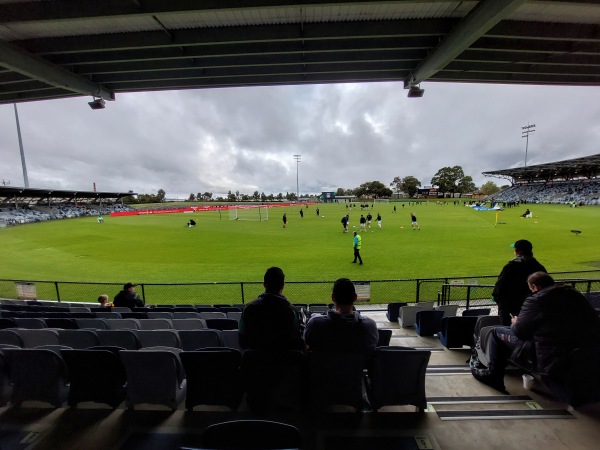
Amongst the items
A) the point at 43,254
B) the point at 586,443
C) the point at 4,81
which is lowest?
the point at 43,254

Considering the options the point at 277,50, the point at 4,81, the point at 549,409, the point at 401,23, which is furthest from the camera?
the point at 4,81

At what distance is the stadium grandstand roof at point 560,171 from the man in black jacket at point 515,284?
76.1m

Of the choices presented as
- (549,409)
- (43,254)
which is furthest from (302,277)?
(43,254)

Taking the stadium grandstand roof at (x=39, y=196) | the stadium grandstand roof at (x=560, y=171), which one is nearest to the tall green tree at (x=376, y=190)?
the stadium grandstand roof at (x=560, y=171)

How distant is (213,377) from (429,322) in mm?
4870

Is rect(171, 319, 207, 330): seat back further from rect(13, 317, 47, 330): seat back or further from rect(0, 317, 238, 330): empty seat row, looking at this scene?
rect(13, 317, 47, 330): seat back

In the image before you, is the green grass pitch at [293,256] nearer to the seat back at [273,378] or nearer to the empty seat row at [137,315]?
the empty seat row at [137,315]

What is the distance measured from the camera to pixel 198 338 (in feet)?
13.5

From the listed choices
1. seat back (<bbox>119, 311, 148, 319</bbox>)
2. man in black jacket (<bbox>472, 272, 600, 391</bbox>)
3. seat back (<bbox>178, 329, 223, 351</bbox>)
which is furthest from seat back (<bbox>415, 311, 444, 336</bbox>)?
seat back (<bbox>119, 311, 148, 319</bbox>)

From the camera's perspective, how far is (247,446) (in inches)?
65.6

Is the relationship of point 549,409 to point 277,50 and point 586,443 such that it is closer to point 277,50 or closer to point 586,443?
point 586,443

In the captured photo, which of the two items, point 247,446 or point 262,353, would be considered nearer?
point 247,446

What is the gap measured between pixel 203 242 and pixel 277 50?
1967cm

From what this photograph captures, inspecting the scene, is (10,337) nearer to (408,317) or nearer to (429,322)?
(429,322)
